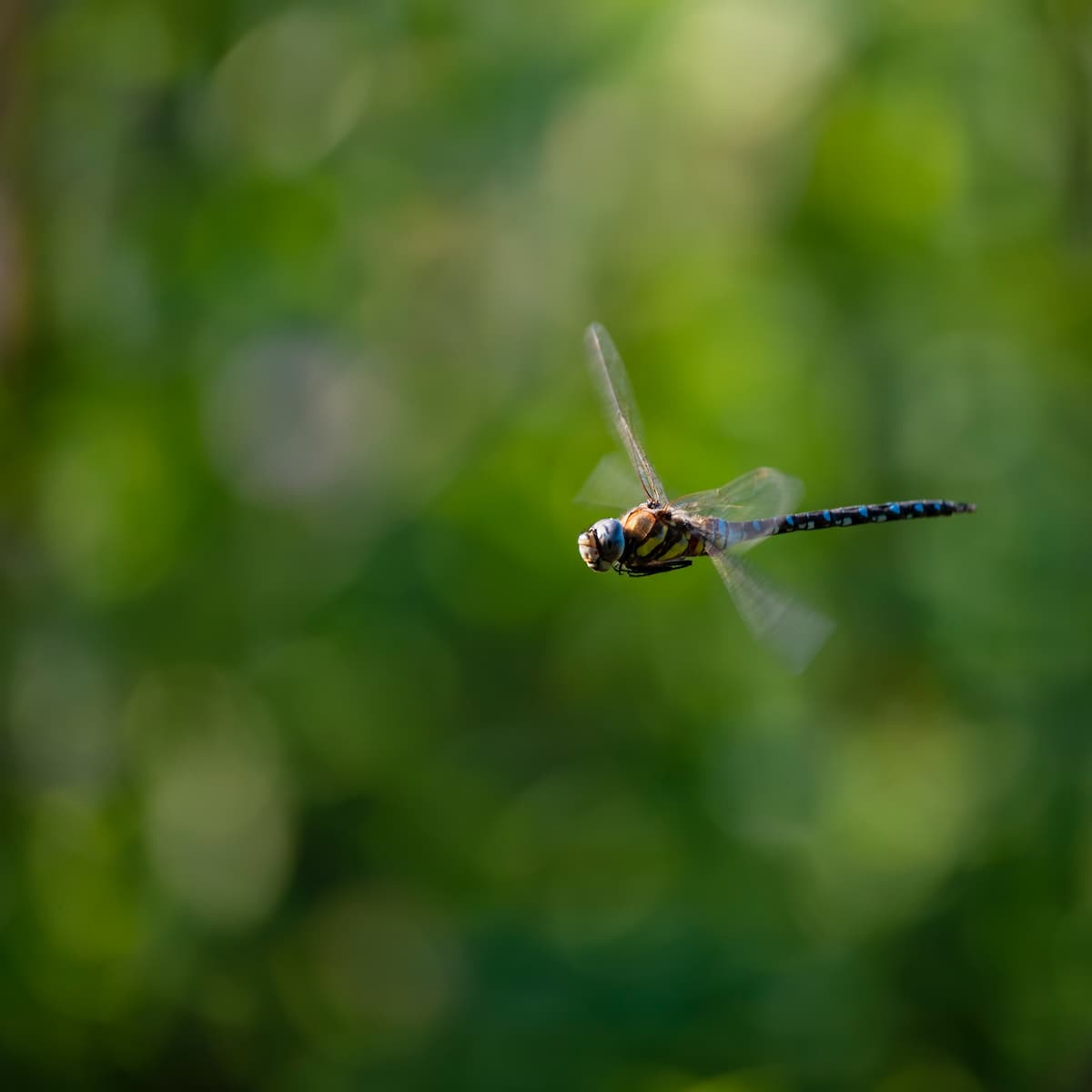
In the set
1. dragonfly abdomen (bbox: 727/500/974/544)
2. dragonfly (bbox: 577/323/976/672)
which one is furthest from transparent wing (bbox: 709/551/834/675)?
dragonfly abdomen (bbox: 727/500/974/544)

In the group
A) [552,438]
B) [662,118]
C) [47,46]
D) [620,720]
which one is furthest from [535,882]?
[47,46]

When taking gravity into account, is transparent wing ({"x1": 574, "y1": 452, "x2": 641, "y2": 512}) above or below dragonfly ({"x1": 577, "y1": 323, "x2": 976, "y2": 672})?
above

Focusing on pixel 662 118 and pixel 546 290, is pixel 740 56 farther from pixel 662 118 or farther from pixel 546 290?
pixel 546 290

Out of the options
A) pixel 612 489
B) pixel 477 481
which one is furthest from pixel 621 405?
pixel 477 481

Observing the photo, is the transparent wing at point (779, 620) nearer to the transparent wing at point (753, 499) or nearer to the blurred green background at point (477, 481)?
the transparent wing at point (753, 499)

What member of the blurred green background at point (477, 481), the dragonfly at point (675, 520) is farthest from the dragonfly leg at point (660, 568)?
the blurred green background at point (477, 481)

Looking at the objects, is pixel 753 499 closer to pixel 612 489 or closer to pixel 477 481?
pixel 612 489

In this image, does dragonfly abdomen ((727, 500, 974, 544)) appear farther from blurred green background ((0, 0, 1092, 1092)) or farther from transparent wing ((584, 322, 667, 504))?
blurred green background ((0, 0, 1092, 1092))
